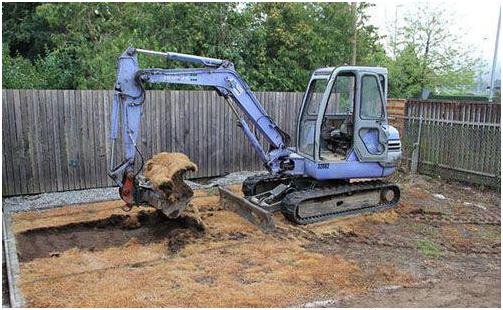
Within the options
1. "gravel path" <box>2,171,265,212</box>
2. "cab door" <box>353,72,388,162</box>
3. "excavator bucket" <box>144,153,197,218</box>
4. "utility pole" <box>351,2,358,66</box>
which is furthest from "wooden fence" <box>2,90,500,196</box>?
"utility pole" <box>351,2,358,66</box>

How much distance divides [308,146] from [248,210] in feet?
4.77

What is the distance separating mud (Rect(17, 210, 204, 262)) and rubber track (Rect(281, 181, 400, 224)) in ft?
4.39

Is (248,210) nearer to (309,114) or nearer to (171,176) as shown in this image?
(171,176)

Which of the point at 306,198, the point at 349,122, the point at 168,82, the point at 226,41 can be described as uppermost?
the point at 226,41

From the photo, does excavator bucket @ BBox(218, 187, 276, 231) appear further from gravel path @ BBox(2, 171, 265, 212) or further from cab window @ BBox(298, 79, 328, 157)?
gravel path @ BBox(2, 171, 265, 212)

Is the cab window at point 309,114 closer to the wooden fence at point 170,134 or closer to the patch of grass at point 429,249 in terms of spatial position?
the patch of grass at point 429,249

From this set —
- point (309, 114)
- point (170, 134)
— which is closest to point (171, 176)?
point (309, 114)

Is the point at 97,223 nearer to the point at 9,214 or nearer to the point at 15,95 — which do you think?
the point at 9,214

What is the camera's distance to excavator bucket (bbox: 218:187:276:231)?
6.68 metres

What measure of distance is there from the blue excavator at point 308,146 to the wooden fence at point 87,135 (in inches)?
59.7

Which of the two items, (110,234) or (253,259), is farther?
(110,234)

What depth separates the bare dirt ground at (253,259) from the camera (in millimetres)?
4598

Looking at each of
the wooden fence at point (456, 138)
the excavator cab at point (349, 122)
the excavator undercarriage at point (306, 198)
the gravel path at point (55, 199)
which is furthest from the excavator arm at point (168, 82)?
the wooden fence at point (456, 138)

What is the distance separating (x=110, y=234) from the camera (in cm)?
633
